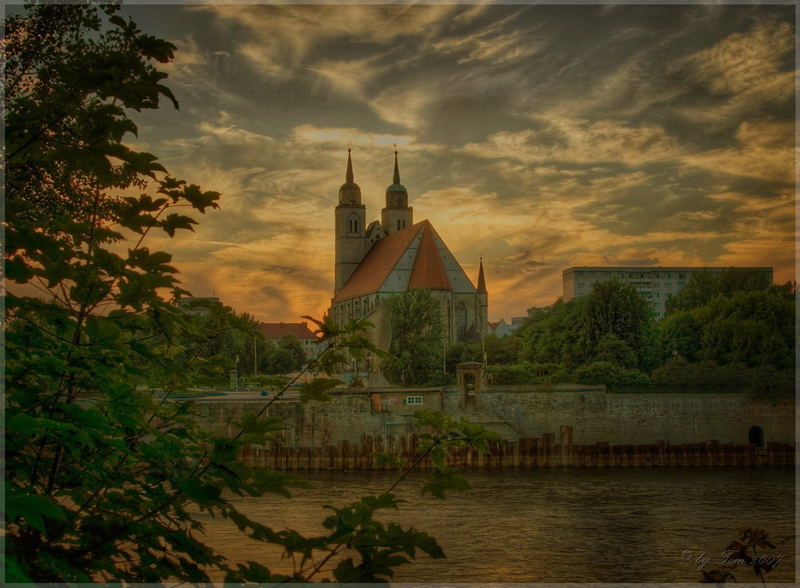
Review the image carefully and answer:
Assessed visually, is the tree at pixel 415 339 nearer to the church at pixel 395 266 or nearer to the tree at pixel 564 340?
the tree at pixel 564 340

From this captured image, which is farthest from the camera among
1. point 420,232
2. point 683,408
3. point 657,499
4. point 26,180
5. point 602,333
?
point 420,232

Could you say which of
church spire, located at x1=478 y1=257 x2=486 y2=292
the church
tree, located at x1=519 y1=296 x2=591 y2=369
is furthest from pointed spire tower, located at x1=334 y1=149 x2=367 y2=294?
tree, located at x1=519 y1=296 x2=591 y2=369

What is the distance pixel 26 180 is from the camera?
40.1 ft

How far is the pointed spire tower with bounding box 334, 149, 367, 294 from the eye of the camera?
288ft

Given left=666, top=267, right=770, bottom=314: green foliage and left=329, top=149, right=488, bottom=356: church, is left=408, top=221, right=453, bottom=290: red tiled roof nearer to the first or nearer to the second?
left=329, top=149, right=488, bottom=356: church

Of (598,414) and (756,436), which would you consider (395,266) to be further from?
(756,436)

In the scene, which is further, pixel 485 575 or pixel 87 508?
pixel 485 575

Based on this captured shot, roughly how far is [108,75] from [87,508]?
157 cm

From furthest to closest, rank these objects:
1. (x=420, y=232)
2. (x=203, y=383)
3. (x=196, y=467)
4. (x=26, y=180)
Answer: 1. (x=420, y=232)
2. (x=26, y=180)
3. (x=203, y=383)
4. (x=196, y=467)

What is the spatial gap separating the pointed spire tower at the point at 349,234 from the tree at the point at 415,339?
38536 millimetres

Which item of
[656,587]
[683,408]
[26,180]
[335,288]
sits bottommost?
[656,587]

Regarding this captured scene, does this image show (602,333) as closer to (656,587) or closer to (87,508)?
(656,587)

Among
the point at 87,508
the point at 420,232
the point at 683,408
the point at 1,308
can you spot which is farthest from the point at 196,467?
the point at 420,232

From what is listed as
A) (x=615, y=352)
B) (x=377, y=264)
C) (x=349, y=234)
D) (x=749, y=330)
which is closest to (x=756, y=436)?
(x=749, y=330)
